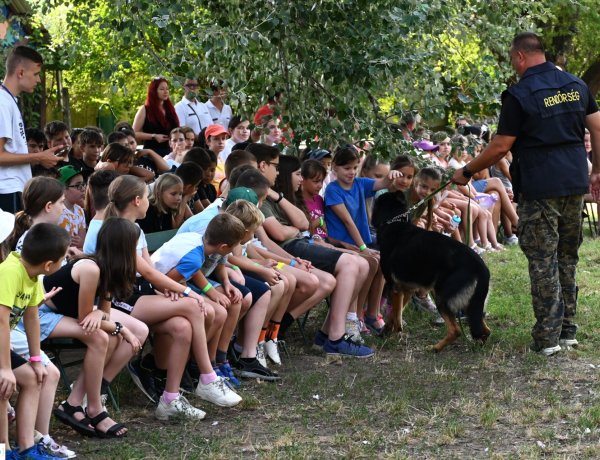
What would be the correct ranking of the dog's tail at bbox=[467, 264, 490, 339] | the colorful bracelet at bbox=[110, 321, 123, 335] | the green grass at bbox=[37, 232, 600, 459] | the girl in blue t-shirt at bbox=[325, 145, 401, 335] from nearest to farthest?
the green grass at bbox=[37, 232, 600, 459], the colorful bracelet at bbox=[110, 321, 123, 335], the dog's tail at bbox=[467, 264, 490, 339], the girl in blue t-shirt at bbox=[325, 145, 401, 335]

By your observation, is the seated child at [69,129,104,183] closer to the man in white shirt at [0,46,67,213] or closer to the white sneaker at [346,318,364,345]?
the man in white shirt at [0,46,67,213]

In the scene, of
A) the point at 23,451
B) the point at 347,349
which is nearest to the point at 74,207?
the point at 347,349

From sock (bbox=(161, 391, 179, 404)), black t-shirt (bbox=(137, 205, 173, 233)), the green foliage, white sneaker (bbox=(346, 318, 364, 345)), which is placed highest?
the green foliage

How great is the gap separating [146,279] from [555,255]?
10.3ft

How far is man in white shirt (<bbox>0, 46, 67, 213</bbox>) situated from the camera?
6.84 meters

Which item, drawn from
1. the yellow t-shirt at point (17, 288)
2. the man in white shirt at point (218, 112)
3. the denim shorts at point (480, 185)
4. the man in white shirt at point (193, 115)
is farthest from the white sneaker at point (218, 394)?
the denim shorts at point (480, 185)

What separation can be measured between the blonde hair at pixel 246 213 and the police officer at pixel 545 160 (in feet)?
5.95

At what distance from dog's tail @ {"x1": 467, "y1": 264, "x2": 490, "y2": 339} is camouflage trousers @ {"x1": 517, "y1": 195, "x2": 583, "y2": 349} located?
0.35m

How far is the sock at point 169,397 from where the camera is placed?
19.1ft

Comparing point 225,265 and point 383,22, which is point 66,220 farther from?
point 383,22

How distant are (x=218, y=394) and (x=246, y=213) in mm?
1194

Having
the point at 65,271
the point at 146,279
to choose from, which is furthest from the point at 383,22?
the point at 65,271

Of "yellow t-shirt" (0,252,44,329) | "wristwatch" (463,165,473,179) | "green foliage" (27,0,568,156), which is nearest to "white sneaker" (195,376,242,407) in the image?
"yellow t-shirt" (0,252,44,329)

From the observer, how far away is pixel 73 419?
5391 millimetres
